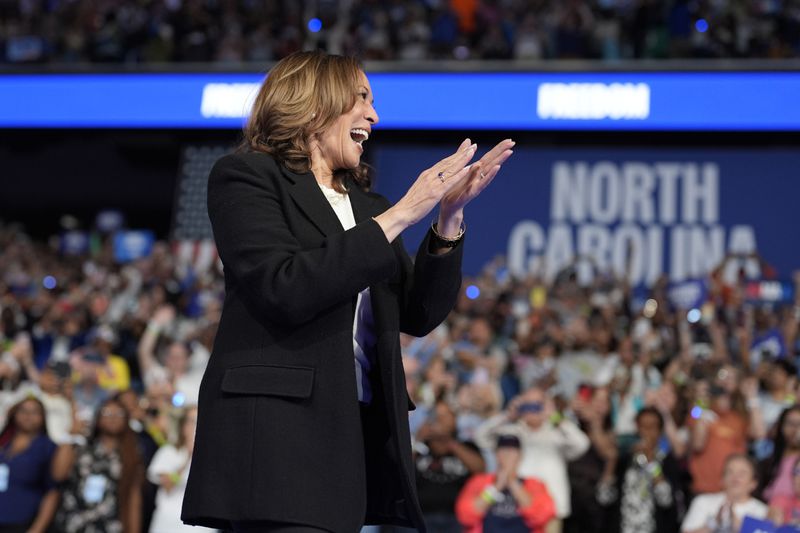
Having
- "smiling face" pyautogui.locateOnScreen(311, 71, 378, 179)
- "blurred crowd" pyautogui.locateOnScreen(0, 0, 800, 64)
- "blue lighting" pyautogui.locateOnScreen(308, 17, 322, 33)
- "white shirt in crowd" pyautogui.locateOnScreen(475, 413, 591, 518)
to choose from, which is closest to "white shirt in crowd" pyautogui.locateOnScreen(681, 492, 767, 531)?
"white shirt in crowd" pyautogui.locateOnScreen(475, 413, 591, 518)

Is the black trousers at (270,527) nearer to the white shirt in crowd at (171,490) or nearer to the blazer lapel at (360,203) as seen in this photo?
the blazer lapel at (360,203)

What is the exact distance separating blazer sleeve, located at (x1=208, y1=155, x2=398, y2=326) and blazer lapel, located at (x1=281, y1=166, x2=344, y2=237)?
3 centimetres

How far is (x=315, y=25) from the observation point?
38.6ft

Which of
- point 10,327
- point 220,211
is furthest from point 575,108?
point 220,211

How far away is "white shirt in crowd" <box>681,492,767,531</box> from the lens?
558cm

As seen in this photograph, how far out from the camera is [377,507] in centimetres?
196

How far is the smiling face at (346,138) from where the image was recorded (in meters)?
2.02

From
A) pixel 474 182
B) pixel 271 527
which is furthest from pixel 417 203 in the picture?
pixel 271 527

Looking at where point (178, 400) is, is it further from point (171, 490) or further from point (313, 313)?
point (313, 313)

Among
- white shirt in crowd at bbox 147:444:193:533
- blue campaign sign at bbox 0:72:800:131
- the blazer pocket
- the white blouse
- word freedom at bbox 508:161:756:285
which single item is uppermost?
blue campaign sign at bbox 0:72:800:131

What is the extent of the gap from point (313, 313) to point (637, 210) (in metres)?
10.2

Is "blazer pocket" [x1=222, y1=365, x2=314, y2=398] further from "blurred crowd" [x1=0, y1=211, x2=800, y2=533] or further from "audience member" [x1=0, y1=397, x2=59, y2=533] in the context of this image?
"audience member" [x1=0, y1=397, x2=59, y2=533]

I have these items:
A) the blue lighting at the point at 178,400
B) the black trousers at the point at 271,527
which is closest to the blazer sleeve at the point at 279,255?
the black trousers at the point at 271,527

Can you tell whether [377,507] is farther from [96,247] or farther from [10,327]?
[96,247]
